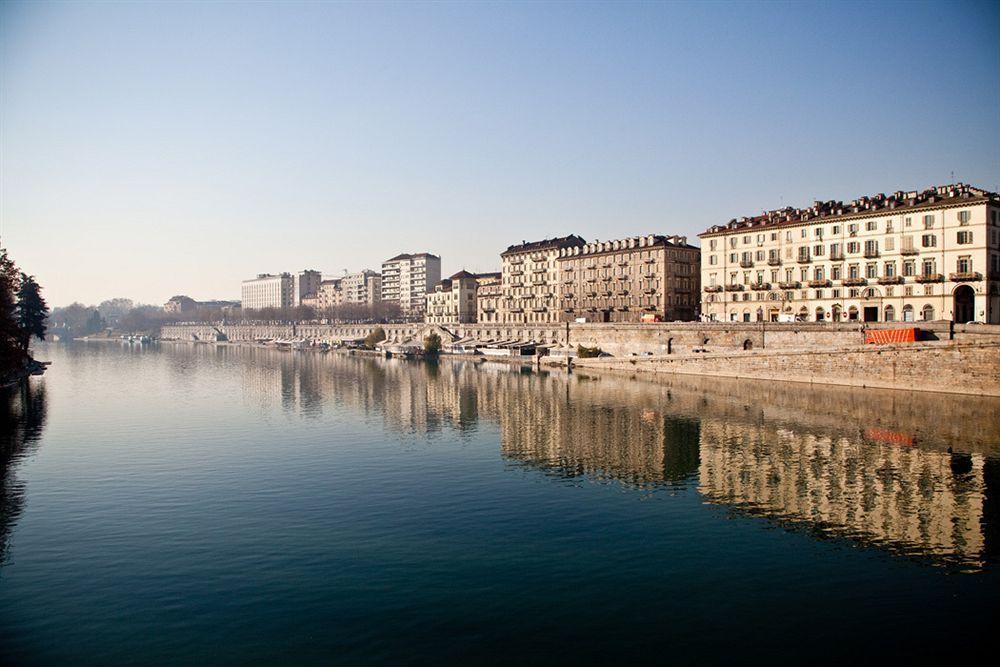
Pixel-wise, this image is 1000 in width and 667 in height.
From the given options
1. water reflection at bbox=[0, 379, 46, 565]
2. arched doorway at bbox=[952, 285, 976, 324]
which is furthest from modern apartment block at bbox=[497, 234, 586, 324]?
water reflection at bbox=[0, 379, 46, 565]

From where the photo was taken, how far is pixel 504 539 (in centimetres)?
2620

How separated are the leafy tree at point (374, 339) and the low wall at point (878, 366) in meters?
87.3

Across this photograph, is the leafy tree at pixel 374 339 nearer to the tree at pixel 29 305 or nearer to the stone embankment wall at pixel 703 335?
the stone embankment wall at pixel 703 335

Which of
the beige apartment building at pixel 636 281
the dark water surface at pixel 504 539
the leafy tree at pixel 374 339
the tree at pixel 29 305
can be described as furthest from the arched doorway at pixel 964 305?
the tree at pixel 29 305

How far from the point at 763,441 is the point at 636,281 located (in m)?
78.0

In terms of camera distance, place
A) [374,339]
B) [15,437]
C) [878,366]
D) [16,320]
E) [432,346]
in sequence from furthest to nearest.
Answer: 1. [374,339]
2. [432,346]
3. [16,320]
4. [878,366]
5. [15,437]

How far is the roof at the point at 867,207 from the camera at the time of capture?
74.4 m

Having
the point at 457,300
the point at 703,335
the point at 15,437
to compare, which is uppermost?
the point at 457,300

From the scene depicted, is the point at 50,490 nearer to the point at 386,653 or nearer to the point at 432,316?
the point at 386,653

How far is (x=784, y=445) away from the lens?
43.2 m

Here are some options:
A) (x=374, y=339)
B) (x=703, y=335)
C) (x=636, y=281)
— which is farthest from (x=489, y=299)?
(x=703, y=335)

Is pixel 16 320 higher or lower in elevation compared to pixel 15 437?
higher

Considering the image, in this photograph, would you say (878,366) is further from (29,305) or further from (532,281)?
(29,305)

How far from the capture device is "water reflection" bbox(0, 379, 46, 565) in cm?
2958
